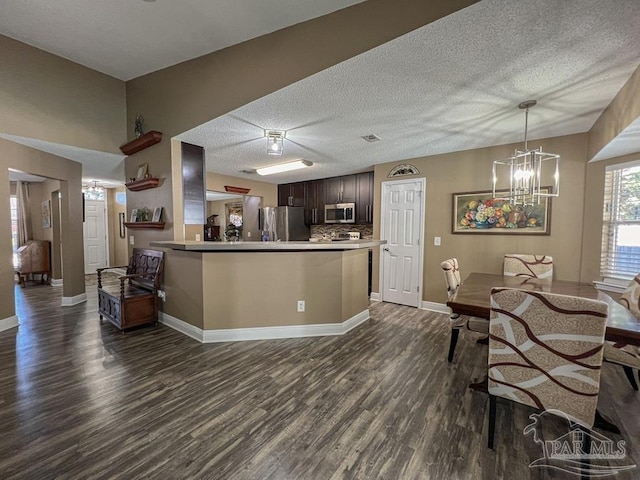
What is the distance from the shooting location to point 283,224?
5.65 metres

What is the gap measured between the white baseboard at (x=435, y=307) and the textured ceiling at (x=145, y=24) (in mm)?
3748

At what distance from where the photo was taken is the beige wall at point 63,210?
331 centimetres

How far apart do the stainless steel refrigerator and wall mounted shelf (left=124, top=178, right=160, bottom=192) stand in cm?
251

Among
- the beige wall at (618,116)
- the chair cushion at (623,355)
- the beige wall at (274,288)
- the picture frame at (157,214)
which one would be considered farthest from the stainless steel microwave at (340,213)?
the chair cushion at (623,355)

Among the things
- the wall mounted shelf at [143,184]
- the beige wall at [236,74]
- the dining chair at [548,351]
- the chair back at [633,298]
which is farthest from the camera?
the wall mounted shelf at [143,184]

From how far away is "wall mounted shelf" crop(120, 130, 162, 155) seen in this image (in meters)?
3.41

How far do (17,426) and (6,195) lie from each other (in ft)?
10.2

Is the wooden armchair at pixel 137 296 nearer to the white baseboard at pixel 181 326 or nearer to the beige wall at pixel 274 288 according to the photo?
the white baseboard at pixel 181 326

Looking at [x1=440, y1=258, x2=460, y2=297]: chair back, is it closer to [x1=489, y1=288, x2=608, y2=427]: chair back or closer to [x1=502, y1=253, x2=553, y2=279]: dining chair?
[x1=502, y1=253, x2=553, y2=279]: dining chair

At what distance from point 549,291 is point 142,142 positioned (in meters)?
4.80

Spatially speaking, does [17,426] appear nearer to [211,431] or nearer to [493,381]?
[211,431]

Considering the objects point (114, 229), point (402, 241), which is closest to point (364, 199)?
point (402, 241)

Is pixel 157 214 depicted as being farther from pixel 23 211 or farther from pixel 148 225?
pixel 23 211

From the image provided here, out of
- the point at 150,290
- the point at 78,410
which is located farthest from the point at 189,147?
the point at 78,410
